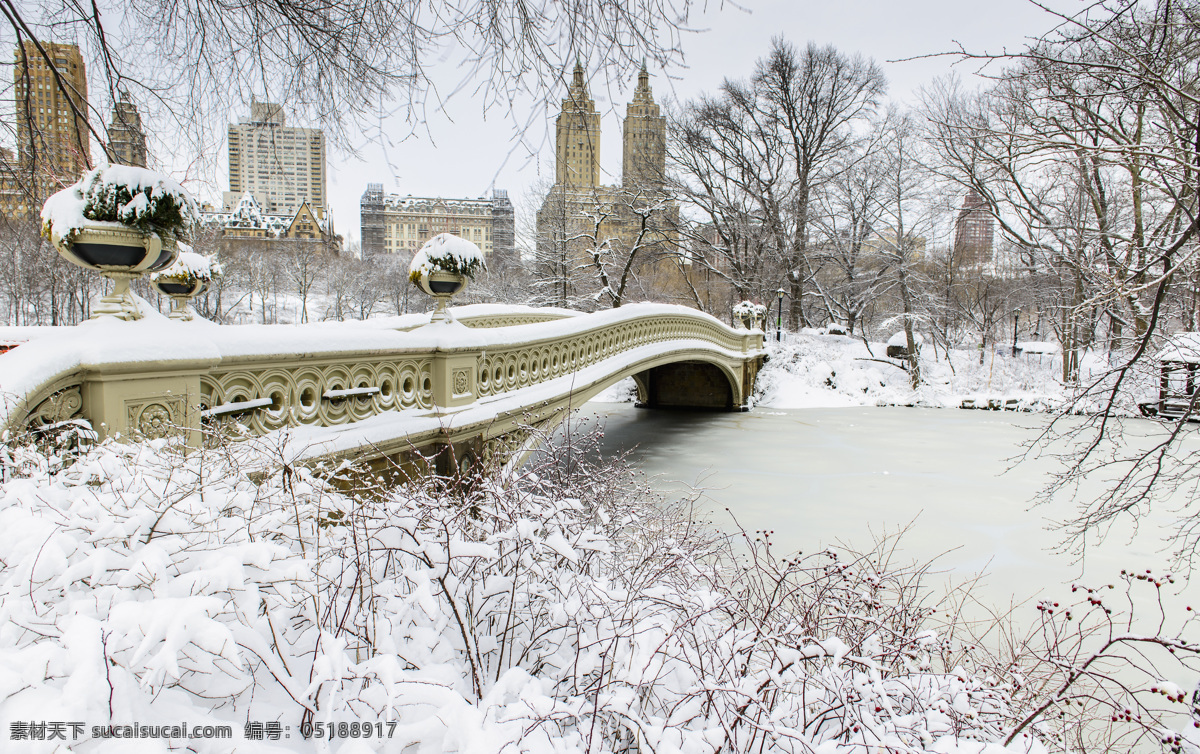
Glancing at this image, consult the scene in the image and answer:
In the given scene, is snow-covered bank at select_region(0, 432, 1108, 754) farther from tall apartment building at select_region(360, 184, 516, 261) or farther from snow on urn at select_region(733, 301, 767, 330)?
snow on urn at select_region(733, 301, 767, 330)

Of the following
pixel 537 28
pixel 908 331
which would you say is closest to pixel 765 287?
pixel 908 331

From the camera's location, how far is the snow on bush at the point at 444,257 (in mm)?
5336

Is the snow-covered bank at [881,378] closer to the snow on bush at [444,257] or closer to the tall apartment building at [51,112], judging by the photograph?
the snow on bush at [444,257]

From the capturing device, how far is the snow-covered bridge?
271 cm

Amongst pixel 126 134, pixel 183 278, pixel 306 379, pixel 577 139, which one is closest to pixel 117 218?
pixel 126 134

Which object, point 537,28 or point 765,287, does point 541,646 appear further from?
point 765,287

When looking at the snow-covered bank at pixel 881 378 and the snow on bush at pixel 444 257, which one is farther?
the snow-covered bank at pixel 881 378

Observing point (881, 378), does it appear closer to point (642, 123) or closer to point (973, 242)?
point (973, 242)

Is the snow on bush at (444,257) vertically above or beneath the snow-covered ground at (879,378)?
above

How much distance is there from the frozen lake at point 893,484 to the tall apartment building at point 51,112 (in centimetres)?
449

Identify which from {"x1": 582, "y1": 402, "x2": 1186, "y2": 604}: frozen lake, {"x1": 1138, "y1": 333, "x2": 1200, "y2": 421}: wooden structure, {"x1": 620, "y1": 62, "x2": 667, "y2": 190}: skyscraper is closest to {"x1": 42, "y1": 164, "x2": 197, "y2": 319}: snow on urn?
{"x1": 620, "y1": 62, "x2": 667, "y2": 190}: skyscraper

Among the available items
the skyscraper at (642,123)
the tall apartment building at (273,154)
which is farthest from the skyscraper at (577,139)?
the tall apartment building at (273,154)

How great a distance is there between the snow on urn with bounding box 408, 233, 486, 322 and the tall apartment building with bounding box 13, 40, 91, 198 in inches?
88.1

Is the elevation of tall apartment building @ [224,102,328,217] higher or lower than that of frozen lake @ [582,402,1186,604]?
higher
